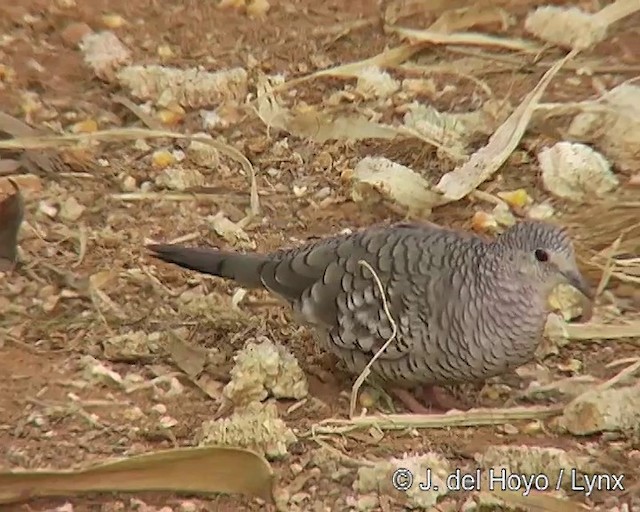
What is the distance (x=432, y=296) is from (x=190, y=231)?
81cm

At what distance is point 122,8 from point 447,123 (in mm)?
1143

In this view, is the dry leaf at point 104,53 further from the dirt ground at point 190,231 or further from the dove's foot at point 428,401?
the dove's foot at point 428,401

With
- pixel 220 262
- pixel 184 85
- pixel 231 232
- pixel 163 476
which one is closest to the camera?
pixel 163 476

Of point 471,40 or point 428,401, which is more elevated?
point 471,40

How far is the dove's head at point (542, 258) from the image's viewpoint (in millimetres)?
2195

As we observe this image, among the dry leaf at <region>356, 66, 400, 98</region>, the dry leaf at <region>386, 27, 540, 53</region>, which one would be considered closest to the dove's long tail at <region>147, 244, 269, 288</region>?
the dry leaf at <region>356, 66, 400, 98</region>

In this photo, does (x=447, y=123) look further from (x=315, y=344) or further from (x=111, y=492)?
(x=111, y=492)

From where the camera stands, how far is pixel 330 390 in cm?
237

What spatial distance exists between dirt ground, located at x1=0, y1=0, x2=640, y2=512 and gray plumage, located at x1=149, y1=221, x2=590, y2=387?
0.13 meters

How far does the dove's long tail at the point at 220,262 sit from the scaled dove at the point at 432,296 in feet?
0.25

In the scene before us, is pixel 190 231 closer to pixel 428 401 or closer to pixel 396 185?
pixel 396 185

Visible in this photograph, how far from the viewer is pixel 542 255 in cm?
220

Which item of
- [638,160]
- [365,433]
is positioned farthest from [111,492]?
[638,160]

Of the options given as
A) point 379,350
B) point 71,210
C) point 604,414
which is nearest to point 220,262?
point 379,350
